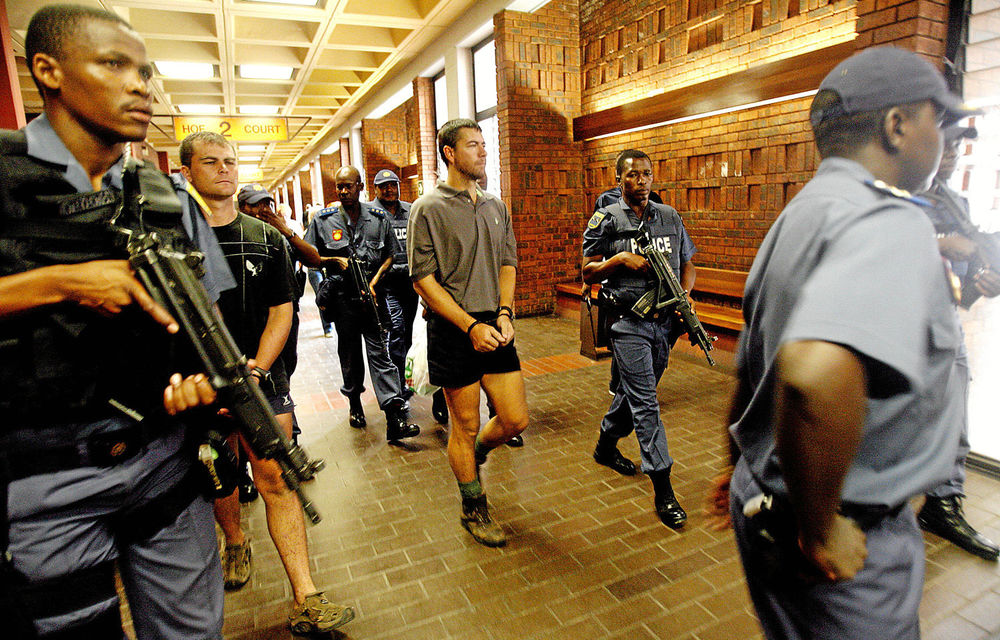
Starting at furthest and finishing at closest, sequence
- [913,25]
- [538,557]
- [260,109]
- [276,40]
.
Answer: [260,109] → [276,40] → [913,25] → [538,557]

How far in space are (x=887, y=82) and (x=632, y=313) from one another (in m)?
2.16

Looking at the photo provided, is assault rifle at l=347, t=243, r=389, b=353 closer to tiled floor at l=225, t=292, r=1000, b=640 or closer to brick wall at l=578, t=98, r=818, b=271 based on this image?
tiled floor at l=225, t=292, r=1000, b=640

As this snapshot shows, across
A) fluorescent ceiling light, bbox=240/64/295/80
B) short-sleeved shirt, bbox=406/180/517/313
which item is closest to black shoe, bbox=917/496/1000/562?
short-sleeved shirt, bbox=406/180/517/313

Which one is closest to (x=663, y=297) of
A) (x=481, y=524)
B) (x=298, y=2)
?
(x=481, y=524)

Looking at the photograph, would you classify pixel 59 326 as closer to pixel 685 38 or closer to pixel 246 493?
pixel 246 493

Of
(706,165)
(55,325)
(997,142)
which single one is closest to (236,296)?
(55,325)

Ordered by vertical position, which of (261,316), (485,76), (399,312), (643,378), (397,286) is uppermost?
(485,76)

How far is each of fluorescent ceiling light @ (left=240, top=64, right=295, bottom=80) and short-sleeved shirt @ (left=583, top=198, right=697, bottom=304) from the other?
10.1 metres

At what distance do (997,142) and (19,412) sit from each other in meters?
4.51

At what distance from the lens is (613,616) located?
7.43 ft

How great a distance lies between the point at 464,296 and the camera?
9.01ft

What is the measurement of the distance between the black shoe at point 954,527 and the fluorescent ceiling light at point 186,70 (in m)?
12.4

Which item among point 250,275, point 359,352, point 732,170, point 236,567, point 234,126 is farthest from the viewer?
point 234,126

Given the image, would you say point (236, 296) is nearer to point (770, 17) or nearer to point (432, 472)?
point (432, 472)
